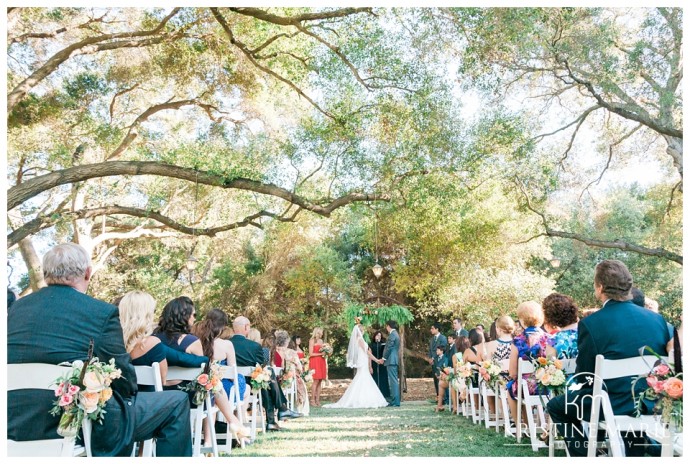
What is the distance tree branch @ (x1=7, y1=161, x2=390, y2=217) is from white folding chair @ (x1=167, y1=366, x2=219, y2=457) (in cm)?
526

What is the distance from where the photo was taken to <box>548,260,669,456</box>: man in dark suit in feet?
12.4

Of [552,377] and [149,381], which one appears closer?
[149,381]

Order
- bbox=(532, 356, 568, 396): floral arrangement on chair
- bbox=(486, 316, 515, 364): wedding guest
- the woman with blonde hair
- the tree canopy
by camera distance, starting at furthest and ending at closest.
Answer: the tree canopy → bbox=(486, 316, 515, 364): wedding guest → bbox=(532, 356, 568, 396): floral arrangement on chair → the woman with blonde hair

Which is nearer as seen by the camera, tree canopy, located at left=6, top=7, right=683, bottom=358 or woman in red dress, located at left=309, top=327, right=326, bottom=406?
tree canopy, located at left=6, top=7, right=683, bottom=358

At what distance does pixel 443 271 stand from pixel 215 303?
8.36 metres

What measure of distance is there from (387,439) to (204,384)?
295 centimetres

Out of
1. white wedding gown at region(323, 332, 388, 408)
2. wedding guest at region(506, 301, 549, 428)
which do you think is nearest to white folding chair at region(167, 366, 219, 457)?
wedding guest at region(506, 301, 549, 428)

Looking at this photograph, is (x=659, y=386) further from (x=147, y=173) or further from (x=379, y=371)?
(x=379, y=371)

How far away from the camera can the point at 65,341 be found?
3.16 meters

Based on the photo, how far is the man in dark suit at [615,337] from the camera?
12.4ft

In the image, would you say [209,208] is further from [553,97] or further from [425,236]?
[553,97]

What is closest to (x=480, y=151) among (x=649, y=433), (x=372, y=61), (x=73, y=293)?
(x=372, y=61)

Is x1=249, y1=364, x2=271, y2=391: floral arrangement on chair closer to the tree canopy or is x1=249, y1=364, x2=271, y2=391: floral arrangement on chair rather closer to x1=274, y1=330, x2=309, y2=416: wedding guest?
x1=274, y1=330, x2=309, y2=416: wedding guest

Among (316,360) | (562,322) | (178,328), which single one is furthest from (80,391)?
(316,360)
